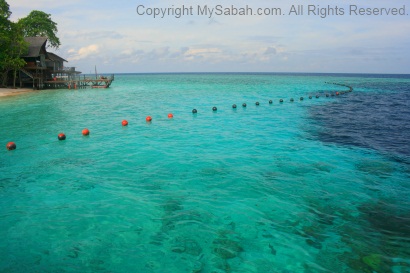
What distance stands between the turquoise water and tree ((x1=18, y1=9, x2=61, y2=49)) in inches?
2232

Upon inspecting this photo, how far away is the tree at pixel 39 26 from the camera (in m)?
64.6

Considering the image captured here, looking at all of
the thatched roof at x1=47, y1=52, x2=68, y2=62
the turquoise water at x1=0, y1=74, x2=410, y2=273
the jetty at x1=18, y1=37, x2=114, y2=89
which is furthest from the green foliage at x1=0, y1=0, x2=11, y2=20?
the turquoise water at x1=0, y1=74, x2=410, y2=273

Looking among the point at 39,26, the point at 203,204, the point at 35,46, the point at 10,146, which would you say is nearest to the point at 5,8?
the point at 35,46

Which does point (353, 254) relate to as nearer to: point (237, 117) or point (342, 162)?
point (342, 162)

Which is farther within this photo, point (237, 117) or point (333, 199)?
point (237, 117)

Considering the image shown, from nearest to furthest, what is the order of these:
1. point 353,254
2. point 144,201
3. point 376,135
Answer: point 353,254 → point 144,201 → point 376,135

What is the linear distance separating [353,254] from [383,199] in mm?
4098

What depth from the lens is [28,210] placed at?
1000 centimetres

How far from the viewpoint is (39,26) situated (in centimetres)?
6669

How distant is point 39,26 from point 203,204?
72633 mm

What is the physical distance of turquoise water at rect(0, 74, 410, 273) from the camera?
755 cm

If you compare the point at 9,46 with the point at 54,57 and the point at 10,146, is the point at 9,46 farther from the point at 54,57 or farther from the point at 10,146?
the point at 10,146

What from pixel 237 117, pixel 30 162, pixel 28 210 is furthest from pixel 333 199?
pixel 237 117

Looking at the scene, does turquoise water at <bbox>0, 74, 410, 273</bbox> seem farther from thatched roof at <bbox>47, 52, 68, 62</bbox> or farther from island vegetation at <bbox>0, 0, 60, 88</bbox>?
thatched roof at <bbox>47, 52, 68, 62</bbox>
